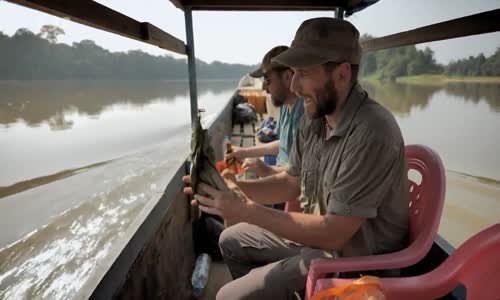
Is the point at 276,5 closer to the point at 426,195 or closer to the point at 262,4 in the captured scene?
the point at 262,4

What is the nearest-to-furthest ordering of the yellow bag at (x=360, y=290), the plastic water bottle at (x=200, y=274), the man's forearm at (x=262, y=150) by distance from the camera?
the yellow bag at (x=360, y=290)
the plastic water bottle at (x=200, y=274)
the man's forearm at (x=262, y=150)

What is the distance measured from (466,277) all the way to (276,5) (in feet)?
8.10

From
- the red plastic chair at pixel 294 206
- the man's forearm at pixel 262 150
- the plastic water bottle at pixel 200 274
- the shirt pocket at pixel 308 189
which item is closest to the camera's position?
the shirt pocket at pixel 308 189

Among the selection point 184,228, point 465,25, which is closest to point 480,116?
point 465,25

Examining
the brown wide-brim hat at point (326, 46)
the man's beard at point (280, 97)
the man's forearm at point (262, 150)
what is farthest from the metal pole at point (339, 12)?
the brown wide-brim hat at point (326, 46)

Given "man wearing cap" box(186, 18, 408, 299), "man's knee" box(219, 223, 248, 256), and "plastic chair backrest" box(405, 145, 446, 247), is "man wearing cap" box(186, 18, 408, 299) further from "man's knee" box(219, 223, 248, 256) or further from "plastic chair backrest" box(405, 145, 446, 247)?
"man's knee" box(219, 223, 248, 256)

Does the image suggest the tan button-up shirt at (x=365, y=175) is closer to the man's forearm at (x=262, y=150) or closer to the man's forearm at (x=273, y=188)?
the man's forearm at (x=273, y=188)

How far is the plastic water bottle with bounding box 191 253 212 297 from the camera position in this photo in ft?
7.84

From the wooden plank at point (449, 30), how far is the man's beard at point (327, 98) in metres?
0.59

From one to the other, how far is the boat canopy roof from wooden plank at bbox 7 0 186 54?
0.75 metres

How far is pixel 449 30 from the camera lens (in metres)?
1.42

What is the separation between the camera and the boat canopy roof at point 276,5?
8.69 ft

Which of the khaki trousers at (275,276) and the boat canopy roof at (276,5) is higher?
the boat canopy roof at (276,5)

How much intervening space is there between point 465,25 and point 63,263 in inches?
183
